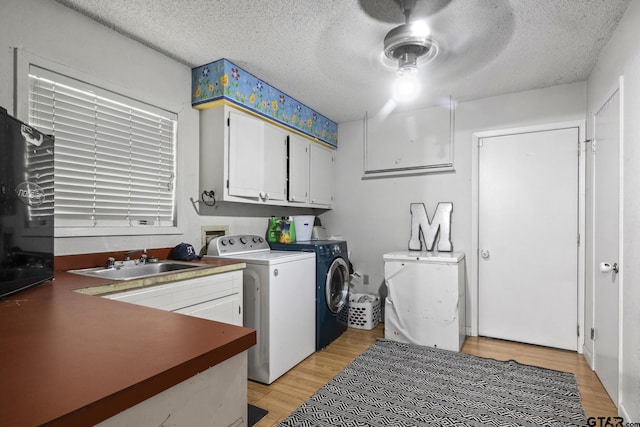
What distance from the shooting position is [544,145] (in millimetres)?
3129

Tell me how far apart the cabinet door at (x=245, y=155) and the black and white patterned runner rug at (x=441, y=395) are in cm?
166

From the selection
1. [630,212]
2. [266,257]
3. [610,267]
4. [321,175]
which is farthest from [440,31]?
[321,175]

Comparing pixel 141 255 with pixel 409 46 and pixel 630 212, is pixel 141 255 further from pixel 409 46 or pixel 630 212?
pixel 630 212

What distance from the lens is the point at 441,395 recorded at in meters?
2.25

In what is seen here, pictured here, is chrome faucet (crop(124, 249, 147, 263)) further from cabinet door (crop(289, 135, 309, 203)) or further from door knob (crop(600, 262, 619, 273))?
door knob (crop(600, 262, 619, 273))

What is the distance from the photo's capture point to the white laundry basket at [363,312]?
11.8 ft

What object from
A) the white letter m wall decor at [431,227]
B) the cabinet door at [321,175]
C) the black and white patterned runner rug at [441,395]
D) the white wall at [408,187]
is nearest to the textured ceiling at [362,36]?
the white wall at [408,187]

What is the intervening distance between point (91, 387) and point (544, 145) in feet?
12.1

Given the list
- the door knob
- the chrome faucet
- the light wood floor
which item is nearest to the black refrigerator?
the chrome faucet

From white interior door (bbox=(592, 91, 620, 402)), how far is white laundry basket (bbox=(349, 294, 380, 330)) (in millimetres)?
1884

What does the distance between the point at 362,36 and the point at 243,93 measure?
3.51 feet

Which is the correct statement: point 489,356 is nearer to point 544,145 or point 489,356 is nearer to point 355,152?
point 544,145

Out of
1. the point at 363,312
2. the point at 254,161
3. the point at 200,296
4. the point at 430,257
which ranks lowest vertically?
the point at 363,312

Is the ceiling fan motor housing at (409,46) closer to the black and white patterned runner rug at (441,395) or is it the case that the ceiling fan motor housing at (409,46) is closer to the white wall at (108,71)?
the white wall at (108,71)
